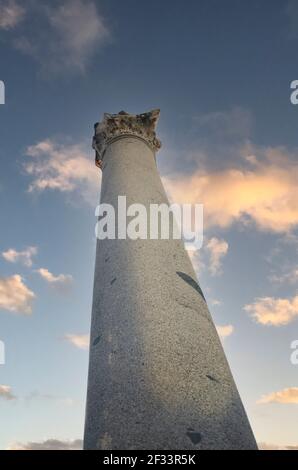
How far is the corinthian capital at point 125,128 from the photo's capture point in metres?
10.2

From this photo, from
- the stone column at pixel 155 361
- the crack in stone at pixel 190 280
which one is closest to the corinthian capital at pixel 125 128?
the stone column at pixel 155 361

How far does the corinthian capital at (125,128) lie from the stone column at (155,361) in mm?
4318

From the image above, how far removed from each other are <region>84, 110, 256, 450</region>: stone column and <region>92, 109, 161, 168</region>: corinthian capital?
4.32 metres

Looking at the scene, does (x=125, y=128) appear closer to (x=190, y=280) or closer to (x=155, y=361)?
(x=190, y=280)

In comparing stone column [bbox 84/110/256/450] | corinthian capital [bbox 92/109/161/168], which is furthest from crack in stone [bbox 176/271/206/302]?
corinthian capital [bbox 92/109/161/168]

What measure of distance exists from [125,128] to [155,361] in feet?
23.6

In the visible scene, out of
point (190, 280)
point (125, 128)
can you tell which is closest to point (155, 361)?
point (190, 280)

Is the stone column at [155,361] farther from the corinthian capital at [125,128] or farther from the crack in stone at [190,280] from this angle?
the corinthian capital at [125,128]

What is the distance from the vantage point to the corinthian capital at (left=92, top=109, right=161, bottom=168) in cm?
1025

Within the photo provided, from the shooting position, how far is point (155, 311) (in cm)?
524

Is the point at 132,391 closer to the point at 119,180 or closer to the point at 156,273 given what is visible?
the point at 156,273

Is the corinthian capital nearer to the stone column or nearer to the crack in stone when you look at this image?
the stone column
